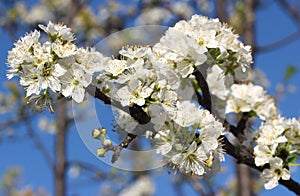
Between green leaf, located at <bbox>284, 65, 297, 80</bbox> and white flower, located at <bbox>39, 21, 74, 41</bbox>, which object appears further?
green leaf, located at <bbox>284, 65, 297, 80</bbox>

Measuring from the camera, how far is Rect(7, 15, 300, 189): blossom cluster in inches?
42.7

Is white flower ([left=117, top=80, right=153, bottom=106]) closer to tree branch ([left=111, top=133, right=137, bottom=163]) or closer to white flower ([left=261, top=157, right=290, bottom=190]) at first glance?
tree branch ([left=111, top=133, right=137, bottom=163])

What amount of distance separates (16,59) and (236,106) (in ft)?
2.45

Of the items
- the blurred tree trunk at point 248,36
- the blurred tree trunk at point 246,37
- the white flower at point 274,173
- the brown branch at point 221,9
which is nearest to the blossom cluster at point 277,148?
the white flower at point 274,173

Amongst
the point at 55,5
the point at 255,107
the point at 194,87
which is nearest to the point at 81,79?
the point at 194,87

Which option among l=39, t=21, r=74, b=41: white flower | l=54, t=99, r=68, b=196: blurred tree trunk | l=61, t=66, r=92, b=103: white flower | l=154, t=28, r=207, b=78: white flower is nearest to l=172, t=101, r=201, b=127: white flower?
l=154, t=28, r=207, b=78: white flower

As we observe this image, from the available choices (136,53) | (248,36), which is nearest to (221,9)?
(248,36)

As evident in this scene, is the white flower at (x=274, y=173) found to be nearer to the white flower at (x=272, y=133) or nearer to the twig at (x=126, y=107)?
the white flower at (x=272, y=133)

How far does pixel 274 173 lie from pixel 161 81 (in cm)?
43

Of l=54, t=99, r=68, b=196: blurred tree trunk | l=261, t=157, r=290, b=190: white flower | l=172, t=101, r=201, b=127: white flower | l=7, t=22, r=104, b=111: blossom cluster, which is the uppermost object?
l=54, t=99, r=68, b=196: blurred tree trunk

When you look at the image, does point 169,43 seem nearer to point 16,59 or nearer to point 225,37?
point 225,37

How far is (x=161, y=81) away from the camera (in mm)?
1121

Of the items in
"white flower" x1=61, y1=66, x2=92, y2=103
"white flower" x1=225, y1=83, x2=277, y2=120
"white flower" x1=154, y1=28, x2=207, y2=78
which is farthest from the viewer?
"white flower" x1=225, y1=83, x2=277, y2=120

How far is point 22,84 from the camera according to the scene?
3.56 feet
